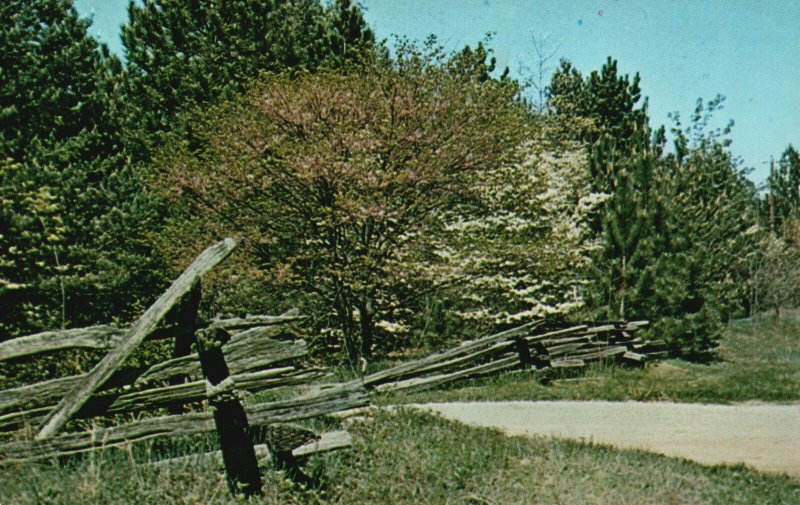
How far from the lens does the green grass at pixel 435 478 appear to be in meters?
4.27

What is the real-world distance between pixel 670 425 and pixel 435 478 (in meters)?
4.09

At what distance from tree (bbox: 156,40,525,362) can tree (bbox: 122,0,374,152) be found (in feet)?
14.2

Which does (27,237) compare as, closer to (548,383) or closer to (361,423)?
(361,423)

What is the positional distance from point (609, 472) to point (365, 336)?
7.78 metres

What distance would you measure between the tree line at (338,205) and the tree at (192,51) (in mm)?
247

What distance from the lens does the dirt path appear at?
6.54 metres

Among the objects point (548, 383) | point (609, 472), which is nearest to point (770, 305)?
point (548, 383)

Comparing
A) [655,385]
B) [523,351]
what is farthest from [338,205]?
[655,385]

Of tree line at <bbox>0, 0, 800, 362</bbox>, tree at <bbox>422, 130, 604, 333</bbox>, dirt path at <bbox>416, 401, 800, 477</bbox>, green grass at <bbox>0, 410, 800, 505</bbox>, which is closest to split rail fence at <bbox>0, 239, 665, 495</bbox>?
green grass at <bbox>0, 410, 800, 505</bbox>

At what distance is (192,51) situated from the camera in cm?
1722

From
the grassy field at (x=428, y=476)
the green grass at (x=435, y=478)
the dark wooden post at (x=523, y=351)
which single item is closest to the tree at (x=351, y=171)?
the dark wooden post at (x=523, y=351)

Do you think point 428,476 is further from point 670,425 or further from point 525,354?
point 525,354

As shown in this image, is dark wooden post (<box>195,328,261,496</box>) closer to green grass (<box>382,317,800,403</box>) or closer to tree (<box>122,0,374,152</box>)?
green grass (<box>382,317,800,403</box>)

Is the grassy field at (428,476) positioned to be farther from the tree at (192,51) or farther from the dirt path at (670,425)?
the tree at (192,51)
